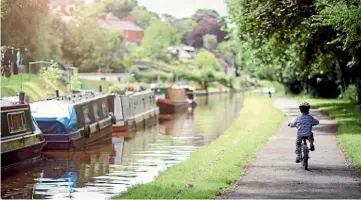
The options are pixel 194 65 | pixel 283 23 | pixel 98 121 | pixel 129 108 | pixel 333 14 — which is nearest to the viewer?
pixel 333 14

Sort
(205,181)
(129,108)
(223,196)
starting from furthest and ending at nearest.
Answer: (129,108) → (205,181) → (223,196)

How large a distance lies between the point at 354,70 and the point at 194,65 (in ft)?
309

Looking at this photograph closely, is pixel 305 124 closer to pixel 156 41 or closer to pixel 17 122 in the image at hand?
pixel 17 122

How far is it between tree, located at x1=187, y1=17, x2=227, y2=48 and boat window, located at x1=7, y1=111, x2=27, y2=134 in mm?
113715

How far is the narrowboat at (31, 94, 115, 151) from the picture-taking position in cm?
2698

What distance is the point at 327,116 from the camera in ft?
119

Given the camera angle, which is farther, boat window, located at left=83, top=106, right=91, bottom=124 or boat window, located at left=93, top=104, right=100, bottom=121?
boat window, located at left=93, top=104, right=100, bottom=121

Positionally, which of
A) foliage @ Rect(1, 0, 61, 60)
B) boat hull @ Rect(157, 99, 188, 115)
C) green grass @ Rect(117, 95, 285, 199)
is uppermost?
foliage @ Rect(1, 0, 61, 60)

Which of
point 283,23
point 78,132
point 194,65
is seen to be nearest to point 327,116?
point 283,23

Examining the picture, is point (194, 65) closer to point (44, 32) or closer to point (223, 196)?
point (44, 32)

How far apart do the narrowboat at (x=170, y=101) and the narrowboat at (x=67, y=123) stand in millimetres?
23496

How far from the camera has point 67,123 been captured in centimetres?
2736

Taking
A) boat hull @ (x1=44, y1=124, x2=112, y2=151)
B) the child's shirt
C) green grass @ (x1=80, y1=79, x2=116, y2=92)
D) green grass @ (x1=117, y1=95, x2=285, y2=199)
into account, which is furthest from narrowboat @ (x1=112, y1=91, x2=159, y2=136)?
the child's shirt

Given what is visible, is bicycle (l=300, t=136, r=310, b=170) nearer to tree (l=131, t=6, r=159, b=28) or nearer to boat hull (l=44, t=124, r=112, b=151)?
boat hull (l=44, t=124, r=112, b=151)
